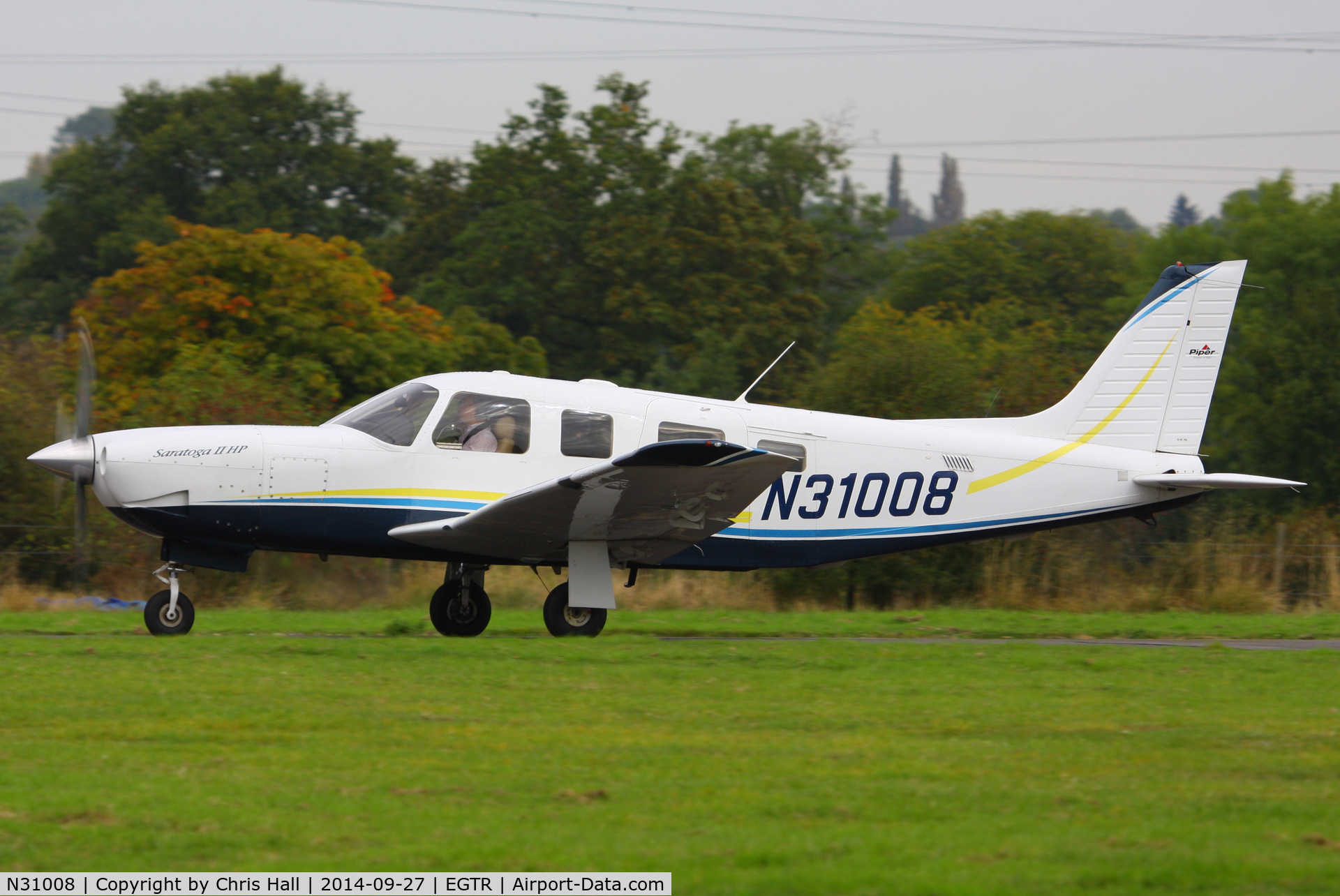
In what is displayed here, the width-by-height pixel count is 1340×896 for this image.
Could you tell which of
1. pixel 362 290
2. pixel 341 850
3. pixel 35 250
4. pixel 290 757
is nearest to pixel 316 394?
pixel 362 290

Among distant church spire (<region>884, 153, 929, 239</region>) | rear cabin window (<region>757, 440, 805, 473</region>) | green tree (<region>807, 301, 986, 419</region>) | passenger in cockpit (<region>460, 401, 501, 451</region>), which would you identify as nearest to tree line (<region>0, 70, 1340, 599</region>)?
green tree (<region>807, 301, 986, 419</region>)

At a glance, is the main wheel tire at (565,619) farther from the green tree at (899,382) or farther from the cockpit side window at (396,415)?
the green tree at (899,382)

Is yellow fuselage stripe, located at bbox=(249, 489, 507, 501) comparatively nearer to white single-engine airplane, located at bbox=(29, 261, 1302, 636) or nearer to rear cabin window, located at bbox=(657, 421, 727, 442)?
white single-engine airplane, located at bbox=(29, 261, 1302, 636)

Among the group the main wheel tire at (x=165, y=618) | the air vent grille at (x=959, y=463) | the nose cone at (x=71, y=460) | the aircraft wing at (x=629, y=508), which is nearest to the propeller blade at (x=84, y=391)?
the nose cone at (x=71, y=460)

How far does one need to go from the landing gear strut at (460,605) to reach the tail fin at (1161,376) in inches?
217

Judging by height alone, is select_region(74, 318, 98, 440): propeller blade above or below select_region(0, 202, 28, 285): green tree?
below

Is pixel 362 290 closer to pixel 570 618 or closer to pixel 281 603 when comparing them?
pixel 281 603

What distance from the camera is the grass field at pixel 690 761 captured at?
513 centimetres

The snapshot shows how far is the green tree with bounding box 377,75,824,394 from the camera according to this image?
37.4m

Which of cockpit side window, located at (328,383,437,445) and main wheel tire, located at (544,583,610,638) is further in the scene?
main wheel tire, located at (544,583,610,638)

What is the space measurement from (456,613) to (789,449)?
3.39 metres

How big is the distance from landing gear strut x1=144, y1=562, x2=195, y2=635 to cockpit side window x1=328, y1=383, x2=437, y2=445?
1.90 metres

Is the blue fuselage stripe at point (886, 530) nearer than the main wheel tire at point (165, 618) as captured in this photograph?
No

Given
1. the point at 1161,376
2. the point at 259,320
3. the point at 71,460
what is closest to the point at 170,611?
the point at 71,460
